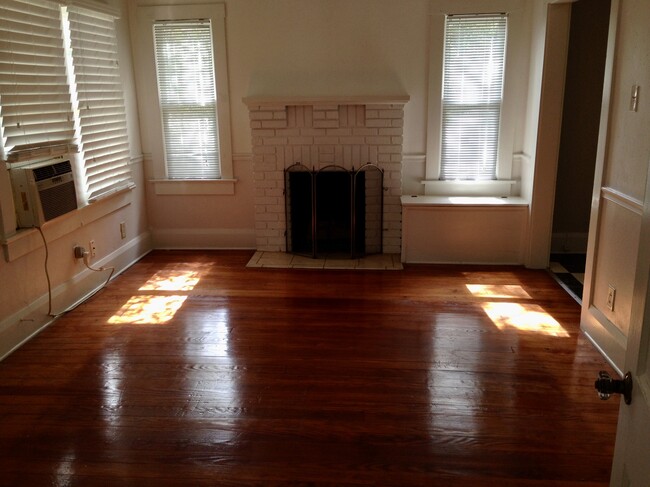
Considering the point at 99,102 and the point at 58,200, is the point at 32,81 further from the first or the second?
the point at 99,102

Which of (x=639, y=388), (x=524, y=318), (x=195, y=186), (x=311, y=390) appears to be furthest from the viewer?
(x=195, y=186)

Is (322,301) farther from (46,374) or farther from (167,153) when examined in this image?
(167,153)

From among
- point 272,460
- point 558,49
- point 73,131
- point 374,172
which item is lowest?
point 272,460

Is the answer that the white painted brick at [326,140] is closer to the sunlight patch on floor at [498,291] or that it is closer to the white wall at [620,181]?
the sunlight patch on floor at [498,291]

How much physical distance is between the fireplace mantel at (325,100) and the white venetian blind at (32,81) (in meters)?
1.56

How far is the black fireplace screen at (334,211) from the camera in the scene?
16.5 feet

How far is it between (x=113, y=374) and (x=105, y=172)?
200cm

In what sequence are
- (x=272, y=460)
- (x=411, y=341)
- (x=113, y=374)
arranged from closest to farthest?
1. (x=272, y=460)
2. (x=113, y=374)
3. (x=411, y=341)

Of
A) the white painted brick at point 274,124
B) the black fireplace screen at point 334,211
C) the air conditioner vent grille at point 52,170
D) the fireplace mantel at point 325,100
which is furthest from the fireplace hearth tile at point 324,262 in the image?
the air conditioner vent grille at point 52,170

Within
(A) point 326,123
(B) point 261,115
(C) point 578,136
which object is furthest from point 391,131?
(C) point 578,136

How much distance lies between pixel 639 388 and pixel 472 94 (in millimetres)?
4194

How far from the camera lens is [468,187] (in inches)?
202

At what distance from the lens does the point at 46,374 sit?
3.08 metres

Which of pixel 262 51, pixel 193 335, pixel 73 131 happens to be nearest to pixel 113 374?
pixel 193 335
